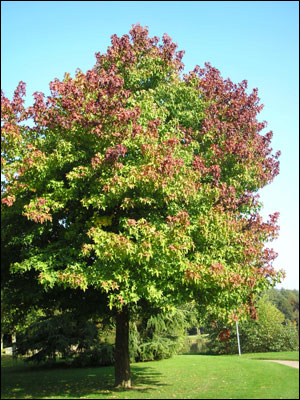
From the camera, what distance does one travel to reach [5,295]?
1323 cm

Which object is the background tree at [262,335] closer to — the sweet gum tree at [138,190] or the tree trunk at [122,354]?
the tree trunk at [122,354]

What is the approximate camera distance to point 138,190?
37.5 ft

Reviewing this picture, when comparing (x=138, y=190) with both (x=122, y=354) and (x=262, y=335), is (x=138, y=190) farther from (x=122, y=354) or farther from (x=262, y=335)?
(x=262, y=335)

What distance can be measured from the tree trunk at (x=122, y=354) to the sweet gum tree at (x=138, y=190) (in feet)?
0.17

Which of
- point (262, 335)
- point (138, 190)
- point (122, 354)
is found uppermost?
point (138, 190)

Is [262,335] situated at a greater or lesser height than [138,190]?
lesser

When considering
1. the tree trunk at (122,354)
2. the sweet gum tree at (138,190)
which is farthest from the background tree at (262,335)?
the sweet gum tree at (138,190)

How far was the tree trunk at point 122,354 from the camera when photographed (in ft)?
45.7

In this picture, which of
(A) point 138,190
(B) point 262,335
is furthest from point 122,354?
(B) point 262,335

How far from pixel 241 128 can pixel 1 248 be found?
1035 centimetres

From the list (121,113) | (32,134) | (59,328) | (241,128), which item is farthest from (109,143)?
(59,328)

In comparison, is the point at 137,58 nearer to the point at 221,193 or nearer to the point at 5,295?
the point at 221,193

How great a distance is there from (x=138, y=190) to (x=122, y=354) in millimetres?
6882

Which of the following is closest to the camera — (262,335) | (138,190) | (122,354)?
(138,190)
